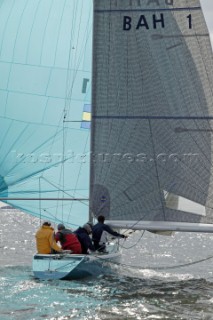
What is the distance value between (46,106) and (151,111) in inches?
106

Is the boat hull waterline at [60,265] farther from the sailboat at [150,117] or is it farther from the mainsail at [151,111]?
the mainsail at [151,111]

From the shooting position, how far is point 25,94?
17.9 meters

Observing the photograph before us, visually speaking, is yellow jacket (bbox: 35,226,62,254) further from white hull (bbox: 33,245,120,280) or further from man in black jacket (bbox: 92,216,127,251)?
man in black jacket (bbox: 92,216,127,251)

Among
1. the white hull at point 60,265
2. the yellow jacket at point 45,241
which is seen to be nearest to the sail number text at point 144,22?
the yellow jacket at point 45,241

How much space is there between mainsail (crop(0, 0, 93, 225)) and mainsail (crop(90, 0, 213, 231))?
1323 millimetres

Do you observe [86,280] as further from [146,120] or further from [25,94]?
[25,94]

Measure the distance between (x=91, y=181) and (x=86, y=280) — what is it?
1.79m

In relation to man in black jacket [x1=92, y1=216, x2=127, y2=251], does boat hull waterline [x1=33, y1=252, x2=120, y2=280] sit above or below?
below

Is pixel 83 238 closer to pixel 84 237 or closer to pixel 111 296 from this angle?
pixel 84 237

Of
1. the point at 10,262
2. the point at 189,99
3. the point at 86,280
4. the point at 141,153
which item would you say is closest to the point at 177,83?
the point at 189,99

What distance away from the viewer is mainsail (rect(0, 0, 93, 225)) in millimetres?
17375

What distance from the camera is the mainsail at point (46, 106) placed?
1738 cm

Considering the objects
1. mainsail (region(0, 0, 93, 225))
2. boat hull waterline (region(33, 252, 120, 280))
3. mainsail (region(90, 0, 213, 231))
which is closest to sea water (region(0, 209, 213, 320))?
boat hull waterline (region(33, 252, 120, 280))

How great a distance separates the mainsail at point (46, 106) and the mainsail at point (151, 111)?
132cm
